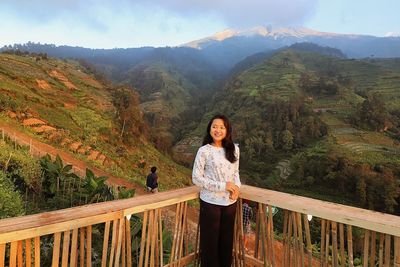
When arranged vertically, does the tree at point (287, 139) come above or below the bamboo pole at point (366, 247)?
below

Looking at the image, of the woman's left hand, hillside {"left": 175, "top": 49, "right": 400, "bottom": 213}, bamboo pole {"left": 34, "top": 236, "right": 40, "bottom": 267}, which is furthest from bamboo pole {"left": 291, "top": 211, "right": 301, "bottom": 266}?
hillside {"left": 175, "top": 49, "right": 400, "bottom": 213}

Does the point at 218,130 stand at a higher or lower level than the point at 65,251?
higher

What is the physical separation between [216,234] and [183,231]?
1.00 feet

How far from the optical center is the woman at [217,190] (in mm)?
2453

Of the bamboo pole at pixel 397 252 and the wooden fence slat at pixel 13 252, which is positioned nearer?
the wooden fence slat at pixel 13 252

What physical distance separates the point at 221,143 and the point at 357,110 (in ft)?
168

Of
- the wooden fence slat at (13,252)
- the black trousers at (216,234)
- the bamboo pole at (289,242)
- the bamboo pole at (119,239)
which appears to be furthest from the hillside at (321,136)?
the wooden fence slat at (13,252)

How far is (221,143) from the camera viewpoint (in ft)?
8.50

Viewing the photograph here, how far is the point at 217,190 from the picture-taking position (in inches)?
95.0

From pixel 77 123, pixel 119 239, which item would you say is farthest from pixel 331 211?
pixel 77 123

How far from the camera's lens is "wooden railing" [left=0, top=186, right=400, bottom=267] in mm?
1792

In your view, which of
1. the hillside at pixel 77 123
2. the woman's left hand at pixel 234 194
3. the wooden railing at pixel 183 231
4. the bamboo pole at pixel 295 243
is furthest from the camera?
the hillside at pixel 77 123

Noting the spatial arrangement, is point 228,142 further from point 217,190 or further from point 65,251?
point 65,251

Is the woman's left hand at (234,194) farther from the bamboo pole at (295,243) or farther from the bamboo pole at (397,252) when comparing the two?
the bamboo pole at (397,252)
